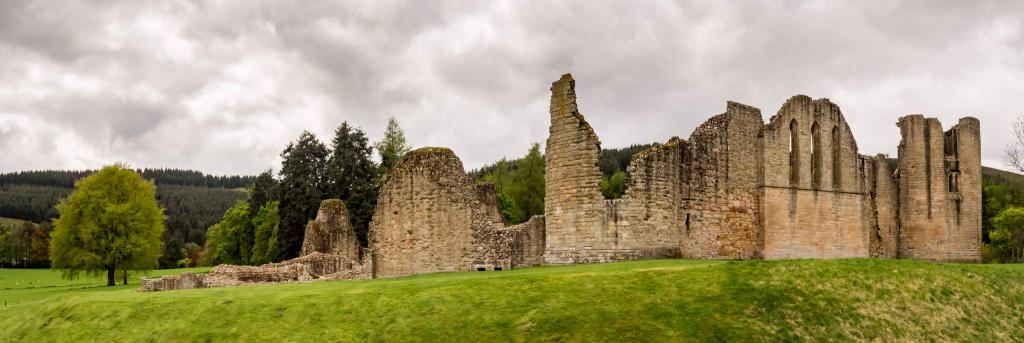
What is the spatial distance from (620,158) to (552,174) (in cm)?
6866

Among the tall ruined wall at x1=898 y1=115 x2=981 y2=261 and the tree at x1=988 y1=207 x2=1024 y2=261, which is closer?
the tall ruined wall at x1=898 y1=115 x2=981 y2=261

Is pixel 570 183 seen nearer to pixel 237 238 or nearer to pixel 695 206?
pixel 695 206

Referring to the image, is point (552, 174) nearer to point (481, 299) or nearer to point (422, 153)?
point (422, 153)

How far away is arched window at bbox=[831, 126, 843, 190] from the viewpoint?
32.0 meters

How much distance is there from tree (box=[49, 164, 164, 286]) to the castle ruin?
1562 centimetres

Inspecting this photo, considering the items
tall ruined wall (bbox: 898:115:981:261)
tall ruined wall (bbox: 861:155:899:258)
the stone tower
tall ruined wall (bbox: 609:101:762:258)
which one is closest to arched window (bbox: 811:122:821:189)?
tall ruined wall (bbox: 609:101:762:258)

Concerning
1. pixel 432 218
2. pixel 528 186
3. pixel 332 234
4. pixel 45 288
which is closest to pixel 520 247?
pixel 432 218

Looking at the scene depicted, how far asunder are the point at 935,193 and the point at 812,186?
8650 millimetres

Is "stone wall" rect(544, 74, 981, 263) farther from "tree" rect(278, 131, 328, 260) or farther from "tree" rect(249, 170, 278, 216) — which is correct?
"tree" rect(249, 170, 278, 216)

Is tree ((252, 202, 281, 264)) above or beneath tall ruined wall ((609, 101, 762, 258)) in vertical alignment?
beneath

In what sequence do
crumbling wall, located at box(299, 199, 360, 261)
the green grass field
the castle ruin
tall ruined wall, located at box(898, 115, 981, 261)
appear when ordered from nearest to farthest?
the green grass field < the castle ruin < crumbling wall, located at box(299, 199, 360, 261) < tall ruined wall, located at box(898, 115, 981, 261)

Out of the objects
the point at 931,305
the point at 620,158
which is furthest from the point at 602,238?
the point at 620,158

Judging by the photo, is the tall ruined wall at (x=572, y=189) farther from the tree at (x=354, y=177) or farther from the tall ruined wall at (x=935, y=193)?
the tree at (x=354, y=177)

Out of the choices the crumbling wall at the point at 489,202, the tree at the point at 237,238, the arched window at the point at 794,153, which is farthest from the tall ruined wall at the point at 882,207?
the tree at the point at 237,238
